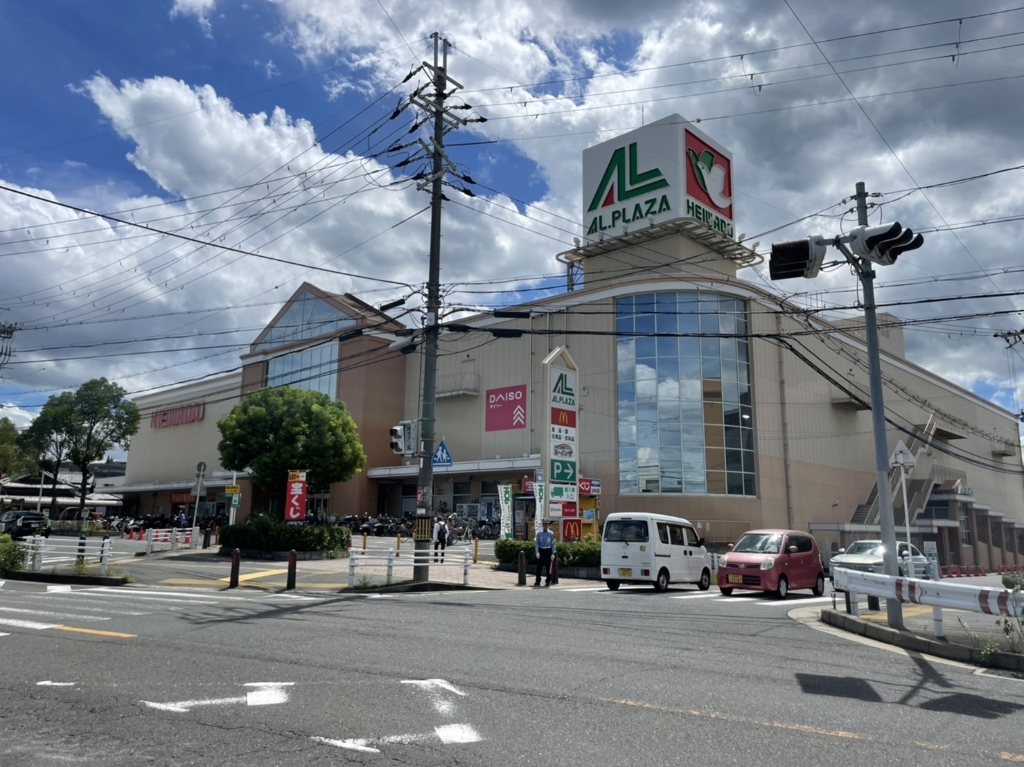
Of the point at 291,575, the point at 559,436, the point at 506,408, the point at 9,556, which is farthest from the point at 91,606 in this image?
the point at 506,408

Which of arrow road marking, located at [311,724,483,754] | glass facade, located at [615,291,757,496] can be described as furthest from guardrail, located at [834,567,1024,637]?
glass facade, located at [615,291,757,496]

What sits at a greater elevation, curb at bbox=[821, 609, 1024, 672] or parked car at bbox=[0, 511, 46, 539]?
parked car at bbox=[0, 511, 46, 539]

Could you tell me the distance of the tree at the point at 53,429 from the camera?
48.4 metres

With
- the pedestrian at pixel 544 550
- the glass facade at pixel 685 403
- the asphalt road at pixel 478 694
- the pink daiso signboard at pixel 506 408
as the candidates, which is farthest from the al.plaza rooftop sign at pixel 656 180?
the asphalt road at pixel 478 694

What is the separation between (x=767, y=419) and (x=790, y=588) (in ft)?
76.3

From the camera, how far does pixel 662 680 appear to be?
721 cm

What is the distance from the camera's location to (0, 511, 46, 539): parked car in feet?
130

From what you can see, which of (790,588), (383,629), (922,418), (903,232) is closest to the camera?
(383,629)

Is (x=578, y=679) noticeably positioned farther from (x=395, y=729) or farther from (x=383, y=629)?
(x=383, y=629)

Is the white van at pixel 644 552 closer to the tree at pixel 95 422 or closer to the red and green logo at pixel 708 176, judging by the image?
the red and green logo at pixel 708 176

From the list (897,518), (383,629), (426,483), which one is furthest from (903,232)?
(897,518)

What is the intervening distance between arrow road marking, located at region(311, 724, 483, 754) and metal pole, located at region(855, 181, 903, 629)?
7922 mm

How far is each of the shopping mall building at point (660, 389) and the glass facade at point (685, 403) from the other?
0.27 ft

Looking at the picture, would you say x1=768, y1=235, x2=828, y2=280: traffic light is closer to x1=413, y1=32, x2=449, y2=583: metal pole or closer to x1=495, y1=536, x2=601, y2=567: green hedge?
x1=413, y1=32, x2=449, y2=583: metal pole
